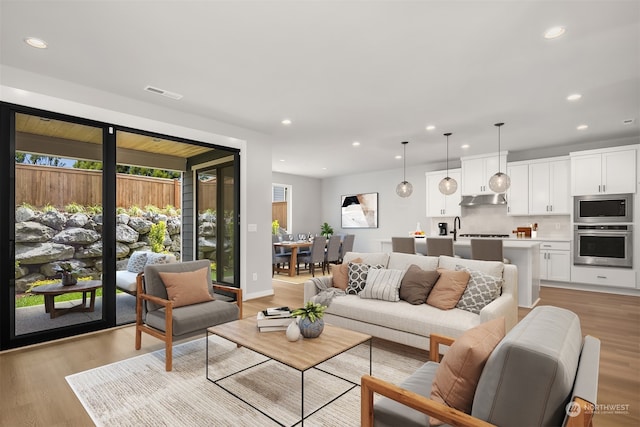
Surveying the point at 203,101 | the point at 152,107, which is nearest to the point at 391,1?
the point at 203,101

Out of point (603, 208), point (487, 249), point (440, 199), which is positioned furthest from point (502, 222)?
point (487, 249)

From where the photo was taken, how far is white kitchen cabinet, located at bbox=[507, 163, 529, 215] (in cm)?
→ 667

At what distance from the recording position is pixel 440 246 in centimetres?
516

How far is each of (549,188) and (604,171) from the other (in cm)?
86

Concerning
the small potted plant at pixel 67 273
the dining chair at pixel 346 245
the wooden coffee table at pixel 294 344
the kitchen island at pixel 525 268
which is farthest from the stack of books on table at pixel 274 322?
the dining chair at pixel 346 245

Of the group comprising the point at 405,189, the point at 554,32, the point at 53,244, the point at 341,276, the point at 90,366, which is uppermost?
the point at 554,32

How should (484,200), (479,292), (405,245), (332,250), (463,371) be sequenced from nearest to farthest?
(463,371)
(479,292)
(405,245)
(484,200)
(332,250)

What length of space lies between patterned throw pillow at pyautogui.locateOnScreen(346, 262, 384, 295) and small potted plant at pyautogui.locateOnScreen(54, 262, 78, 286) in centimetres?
312

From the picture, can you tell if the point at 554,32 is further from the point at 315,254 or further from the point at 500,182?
the point at 315,254

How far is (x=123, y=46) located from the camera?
2830 mm

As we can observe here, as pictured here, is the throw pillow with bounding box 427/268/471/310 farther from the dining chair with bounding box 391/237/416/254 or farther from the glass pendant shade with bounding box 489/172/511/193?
the glass pendant shade with bounding box 489/172/511/193

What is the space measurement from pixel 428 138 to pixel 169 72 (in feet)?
14.2

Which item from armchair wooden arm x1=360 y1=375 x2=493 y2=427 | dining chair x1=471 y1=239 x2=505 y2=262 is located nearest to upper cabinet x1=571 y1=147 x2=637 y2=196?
dining chair x1=471 y1=239 x2=505 y2=262

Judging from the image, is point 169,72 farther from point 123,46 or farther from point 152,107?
point 152,107
